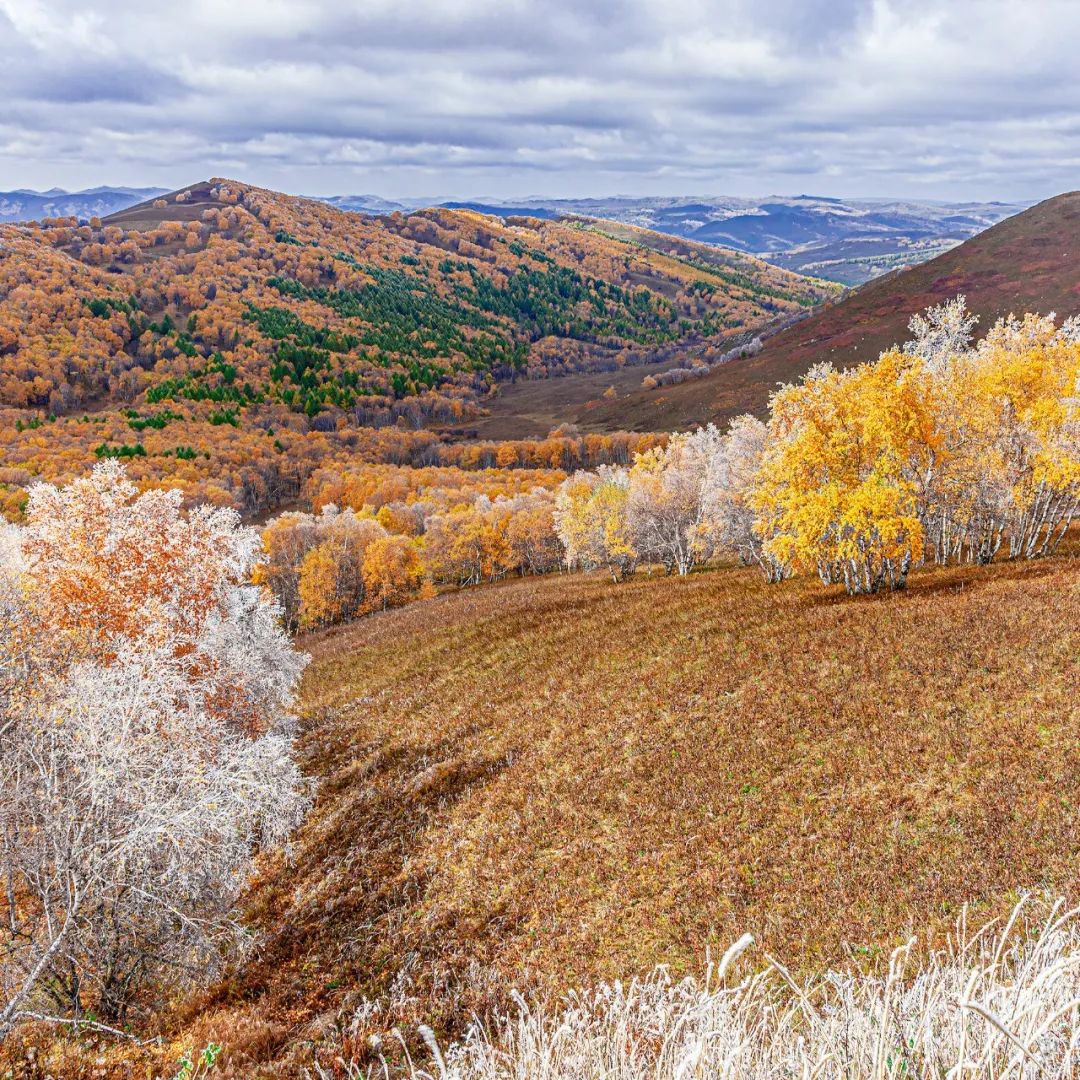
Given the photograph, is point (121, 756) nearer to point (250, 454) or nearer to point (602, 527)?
point (602, 527)

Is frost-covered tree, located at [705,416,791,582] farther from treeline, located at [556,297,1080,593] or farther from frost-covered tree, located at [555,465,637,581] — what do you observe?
frost-covered tree, located at [555,465,637,581]

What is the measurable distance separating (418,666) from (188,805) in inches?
893

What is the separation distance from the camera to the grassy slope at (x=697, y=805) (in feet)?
43.4

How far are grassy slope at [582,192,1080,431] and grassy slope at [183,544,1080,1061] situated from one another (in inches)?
5503

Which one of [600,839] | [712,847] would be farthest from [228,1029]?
A: [712,847]

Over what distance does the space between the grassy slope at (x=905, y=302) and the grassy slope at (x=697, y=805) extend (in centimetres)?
13979

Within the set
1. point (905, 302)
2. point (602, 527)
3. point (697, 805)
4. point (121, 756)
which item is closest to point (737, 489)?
point (602, 527)

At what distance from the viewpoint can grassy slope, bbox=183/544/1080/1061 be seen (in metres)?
13.2

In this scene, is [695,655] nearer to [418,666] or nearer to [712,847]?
[712,847]

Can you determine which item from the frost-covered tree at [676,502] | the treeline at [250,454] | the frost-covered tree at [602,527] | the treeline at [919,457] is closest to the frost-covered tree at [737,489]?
the frost-covered tree at [676,502]

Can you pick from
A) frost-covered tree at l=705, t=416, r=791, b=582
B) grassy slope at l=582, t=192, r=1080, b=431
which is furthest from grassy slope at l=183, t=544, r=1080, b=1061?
grassy slope at l=582, t=192, r=1080, b=431

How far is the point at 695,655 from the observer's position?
1018 inches

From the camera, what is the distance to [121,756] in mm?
12828

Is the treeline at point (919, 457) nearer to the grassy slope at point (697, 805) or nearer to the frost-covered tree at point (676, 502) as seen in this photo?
the grassy slope at point (697, 805)
